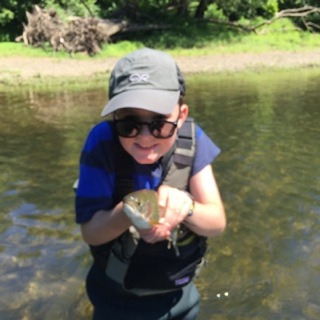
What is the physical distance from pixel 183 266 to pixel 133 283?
311 mm

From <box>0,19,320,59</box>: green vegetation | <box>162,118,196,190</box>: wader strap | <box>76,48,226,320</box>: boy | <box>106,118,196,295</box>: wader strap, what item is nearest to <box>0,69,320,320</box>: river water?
<box>76,48,226,320</box>: boy

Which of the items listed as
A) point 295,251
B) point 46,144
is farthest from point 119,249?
point 46,144

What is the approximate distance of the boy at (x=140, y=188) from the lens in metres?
2.50

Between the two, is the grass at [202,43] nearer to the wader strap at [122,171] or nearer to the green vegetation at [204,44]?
the green vegetation at [204,44]

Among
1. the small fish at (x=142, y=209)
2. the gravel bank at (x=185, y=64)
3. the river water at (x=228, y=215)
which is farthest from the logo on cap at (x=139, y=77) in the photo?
the gravel bank at (x=185, y=64)

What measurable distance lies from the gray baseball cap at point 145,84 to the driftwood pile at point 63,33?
68.9 ft

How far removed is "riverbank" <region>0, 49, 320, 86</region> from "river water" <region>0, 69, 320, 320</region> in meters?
6.78

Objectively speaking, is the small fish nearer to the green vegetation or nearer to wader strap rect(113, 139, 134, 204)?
wader strap rect(113, 139, 134, 204)

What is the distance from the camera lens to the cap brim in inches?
95.7

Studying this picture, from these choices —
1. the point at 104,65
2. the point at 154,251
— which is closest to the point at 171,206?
the point at 154,251

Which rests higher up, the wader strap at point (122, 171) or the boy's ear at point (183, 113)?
the boy's ear at point (183, 113)

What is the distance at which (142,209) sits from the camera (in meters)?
2.06

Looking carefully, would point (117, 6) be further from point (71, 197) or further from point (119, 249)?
point (119, 249)

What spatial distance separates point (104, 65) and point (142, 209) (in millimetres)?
20325
